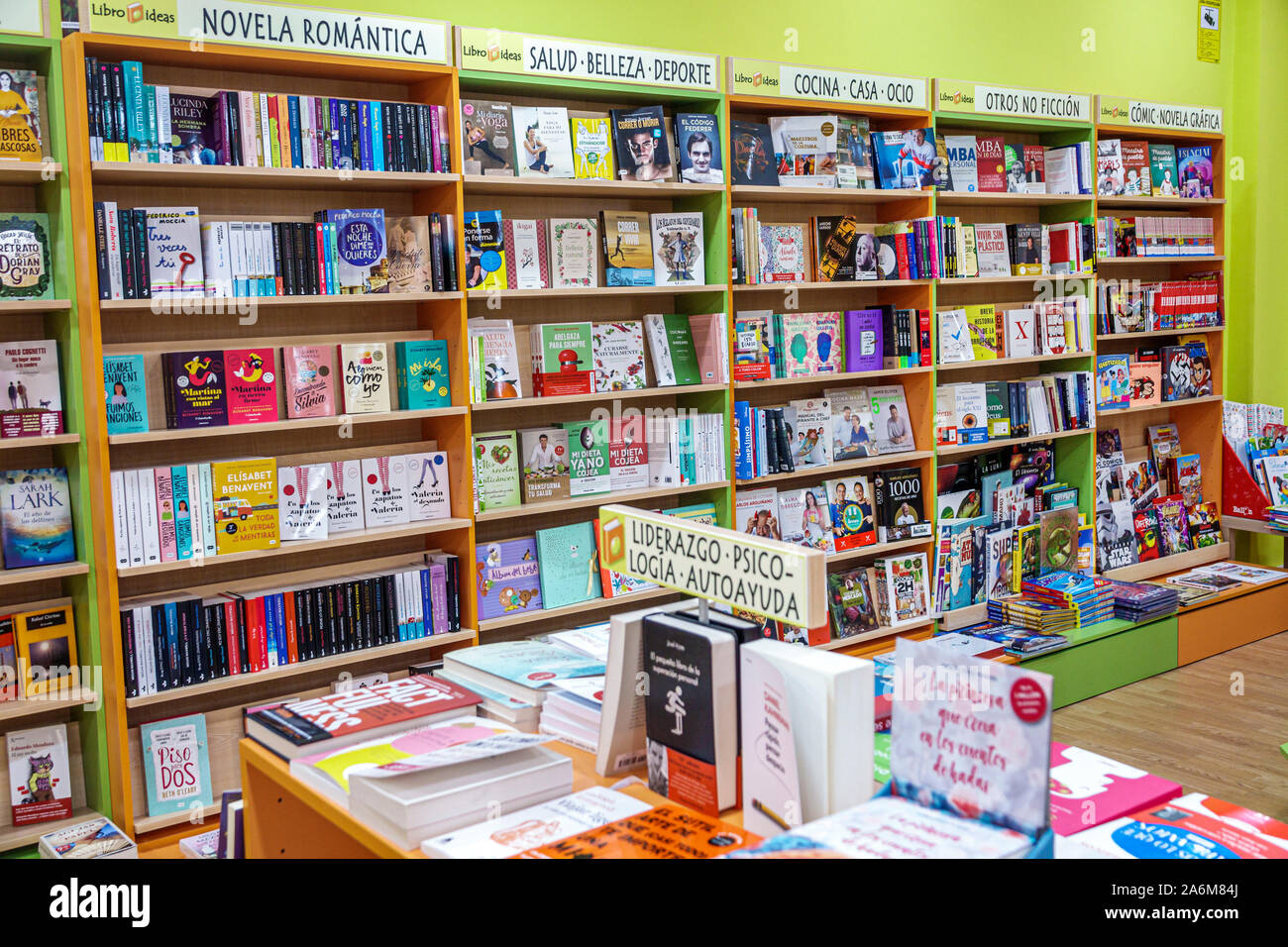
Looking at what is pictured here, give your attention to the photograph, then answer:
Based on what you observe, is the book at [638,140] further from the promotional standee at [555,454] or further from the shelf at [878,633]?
the shelf at [878,633]

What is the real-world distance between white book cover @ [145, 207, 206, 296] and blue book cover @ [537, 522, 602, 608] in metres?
1.50

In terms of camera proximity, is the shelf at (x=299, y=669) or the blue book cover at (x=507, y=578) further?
the blue book cover at (x=507, y=578)

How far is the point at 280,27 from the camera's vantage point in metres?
3.51

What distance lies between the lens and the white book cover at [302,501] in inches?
146

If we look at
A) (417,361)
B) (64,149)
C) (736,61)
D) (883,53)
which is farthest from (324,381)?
(883,53)

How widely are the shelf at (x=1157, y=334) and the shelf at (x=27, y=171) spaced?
4.83 m

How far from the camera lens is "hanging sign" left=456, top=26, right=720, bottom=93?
153 inches

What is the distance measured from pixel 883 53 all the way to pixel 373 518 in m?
3.30

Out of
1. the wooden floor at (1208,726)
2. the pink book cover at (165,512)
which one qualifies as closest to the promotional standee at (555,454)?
the pink book cover at (165,512)

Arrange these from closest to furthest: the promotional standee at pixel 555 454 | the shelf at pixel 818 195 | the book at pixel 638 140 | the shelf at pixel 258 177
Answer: the promotional standee at pixel 555 454 → the shelf at pixel 258 177 → the book at pixel 638 140 → the shelf at pixel 818 195

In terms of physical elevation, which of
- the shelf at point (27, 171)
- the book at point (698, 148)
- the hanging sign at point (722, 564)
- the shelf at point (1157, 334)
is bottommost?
the hanging sign at point (722, 564)

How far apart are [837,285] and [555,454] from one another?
4.92 feet
